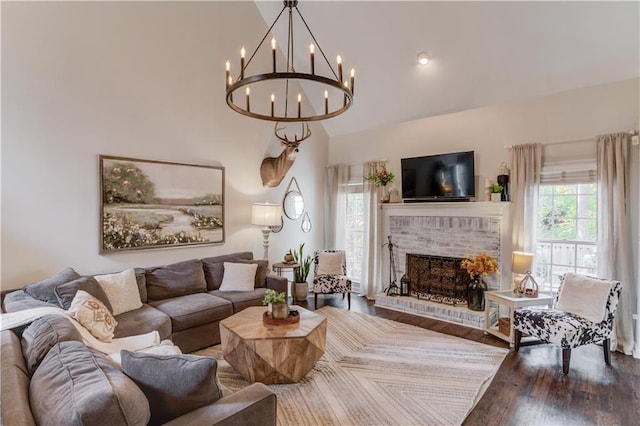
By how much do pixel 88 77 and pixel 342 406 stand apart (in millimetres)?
4197

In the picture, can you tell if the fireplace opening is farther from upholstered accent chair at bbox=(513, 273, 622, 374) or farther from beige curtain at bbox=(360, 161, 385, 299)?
upholstered accent chair at bbox=(513, 273, 622, 374)

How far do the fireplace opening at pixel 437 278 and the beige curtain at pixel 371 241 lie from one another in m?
0.58

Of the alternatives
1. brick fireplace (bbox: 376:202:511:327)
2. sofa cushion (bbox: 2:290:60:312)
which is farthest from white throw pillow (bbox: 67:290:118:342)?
brick fireplace (bbox: 376:202:511:327)

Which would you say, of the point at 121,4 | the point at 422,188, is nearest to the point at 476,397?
the point at 422,188

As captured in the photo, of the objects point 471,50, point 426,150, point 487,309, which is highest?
point 471,50

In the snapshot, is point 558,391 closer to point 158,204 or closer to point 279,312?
point 279,312

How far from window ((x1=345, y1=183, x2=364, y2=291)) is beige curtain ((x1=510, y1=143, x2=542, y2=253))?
8.27 ft

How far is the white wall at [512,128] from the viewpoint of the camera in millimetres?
3747

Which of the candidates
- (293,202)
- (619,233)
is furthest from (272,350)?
(619,233)

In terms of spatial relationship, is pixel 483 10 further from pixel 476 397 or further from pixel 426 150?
pixel 476 397

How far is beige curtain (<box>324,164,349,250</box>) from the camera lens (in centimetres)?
630

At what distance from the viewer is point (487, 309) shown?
4098mm

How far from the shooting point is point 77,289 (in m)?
2.94

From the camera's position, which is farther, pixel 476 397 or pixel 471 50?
pixel 471 50
